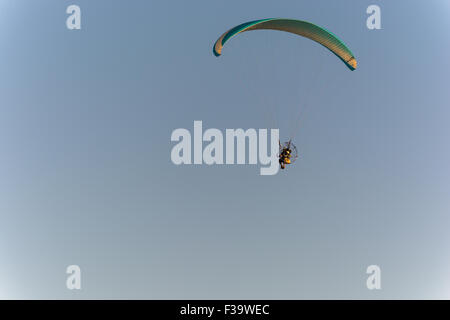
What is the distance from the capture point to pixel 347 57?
23.1 meters

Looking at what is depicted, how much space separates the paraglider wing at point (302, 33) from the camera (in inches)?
858

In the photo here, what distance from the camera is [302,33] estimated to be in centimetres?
2303

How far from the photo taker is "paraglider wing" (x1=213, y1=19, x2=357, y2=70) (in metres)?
21.8
